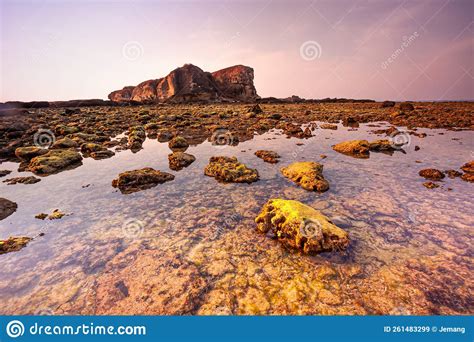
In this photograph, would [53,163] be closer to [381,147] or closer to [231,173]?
[231,173]

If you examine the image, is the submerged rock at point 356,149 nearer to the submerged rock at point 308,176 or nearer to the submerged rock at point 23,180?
the submerged rock at point 308,176

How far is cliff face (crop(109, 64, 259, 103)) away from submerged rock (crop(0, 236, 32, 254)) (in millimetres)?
120480

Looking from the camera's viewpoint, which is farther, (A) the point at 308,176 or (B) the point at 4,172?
(B) the point at 4,172

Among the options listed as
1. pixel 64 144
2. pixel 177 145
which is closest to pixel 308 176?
pixel 177 145

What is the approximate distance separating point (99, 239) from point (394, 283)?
7023 mm

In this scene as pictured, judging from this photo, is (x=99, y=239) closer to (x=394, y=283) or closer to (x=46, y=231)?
(x=46, y=231)

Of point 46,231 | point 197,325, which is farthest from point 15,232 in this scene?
point 197,325

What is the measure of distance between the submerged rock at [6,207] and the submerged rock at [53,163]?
12.8 ft

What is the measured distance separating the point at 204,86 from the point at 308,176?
435 feet

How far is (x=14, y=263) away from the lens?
521cm

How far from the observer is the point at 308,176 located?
9.51 metres

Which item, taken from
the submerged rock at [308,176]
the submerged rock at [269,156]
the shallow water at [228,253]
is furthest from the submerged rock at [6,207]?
the submerged rock at [269,156]

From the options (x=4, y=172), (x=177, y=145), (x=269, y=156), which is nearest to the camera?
(x=4, y=172)

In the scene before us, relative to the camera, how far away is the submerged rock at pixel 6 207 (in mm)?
7343
